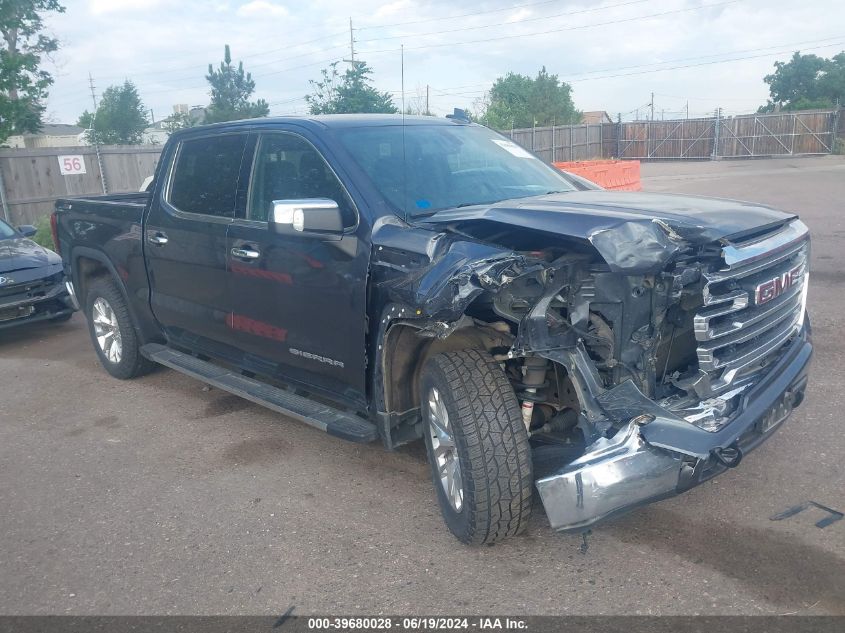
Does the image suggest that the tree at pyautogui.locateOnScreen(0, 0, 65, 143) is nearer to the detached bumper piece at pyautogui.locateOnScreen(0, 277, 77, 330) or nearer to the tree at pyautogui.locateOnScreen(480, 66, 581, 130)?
the detached bumper piece at pyautogui.locateOnScreen(0, 277, 77, 330)

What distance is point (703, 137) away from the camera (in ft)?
130

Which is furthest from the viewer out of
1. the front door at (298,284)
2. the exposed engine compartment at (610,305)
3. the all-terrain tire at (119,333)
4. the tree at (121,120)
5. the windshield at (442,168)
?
the tree at (121,120)

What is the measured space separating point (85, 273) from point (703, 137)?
38.6 meters

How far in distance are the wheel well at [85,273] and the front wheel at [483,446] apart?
4141 mm

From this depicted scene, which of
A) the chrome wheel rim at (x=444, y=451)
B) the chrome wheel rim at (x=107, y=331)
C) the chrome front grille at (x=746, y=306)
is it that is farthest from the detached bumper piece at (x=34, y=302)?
the chrome front grille at (x=746, y=306)

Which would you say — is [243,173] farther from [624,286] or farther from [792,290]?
[792,290]

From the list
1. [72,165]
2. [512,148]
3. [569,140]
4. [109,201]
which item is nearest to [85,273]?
[109,201]

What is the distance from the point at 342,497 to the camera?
4.11 metres

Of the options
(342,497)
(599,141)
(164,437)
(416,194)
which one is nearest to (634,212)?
(416,194)

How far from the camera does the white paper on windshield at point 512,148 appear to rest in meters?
4.97

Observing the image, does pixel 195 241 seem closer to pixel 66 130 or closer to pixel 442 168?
pixel 442 168

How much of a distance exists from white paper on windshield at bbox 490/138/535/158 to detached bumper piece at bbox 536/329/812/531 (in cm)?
249

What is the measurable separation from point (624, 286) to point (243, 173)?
2.64 m

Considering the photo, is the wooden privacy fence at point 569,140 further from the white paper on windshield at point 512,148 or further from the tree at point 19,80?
the white paper on windshield at point 512,148
